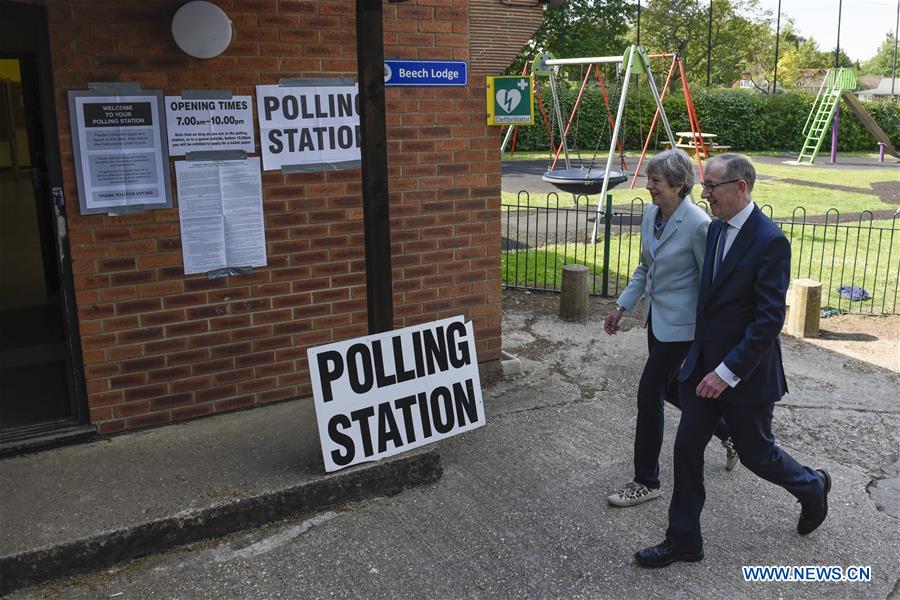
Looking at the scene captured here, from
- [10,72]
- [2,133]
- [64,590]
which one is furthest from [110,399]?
[2,133]

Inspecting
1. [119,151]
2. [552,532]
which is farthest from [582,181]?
[552,532]

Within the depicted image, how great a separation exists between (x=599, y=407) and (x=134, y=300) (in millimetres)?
3159

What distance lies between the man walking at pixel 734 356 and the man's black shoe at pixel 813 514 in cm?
4

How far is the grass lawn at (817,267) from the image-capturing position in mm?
8977

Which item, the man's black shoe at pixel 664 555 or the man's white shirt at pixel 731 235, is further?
the man's black shoe at pixel 664 555

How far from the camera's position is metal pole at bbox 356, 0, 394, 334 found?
171 inches

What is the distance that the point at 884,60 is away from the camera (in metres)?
118

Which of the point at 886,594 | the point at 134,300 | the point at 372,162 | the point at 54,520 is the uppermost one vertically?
the point at 372,162

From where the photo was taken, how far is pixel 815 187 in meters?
20.2

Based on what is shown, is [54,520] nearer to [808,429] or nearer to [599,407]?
[599,407]

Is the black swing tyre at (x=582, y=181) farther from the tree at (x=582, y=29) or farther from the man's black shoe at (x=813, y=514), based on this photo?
the tree at (x=582, y=29)

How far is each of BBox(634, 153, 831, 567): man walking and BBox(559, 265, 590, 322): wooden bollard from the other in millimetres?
4081

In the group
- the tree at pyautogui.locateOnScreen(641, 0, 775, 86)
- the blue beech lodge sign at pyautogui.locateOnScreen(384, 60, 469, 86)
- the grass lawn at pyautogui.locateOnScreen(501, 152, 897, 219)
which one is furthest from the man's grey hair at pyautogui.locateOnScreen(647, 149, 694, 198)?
the tree at pyautogui.locateOnScreen(641, 0, 775, 86)

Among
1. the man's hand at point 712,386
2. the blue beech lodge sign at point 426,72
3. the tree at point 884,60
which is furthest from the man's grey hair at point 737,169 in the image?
the tree at point 884,60
